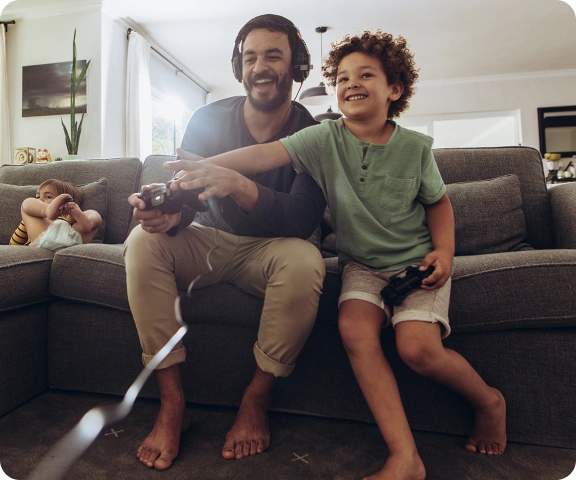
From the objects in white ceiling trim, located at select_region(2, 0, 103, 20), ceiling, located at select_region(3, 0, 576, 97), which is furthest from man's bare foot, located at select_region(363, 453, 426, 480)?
white ceiling trim, located at select_region(2, 0, 103, 20)

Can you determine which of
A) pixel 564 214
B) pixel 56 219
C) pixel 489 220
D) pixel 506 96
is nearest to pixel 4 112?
pixel 56 219

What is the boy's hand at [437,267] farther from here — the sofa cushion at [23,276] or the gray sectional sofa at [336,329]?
the sofa cushion at [23,276]

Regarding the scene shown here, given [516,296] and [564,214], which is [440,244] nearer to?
[516,296]

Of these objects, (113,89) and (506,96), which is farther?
(506,96)

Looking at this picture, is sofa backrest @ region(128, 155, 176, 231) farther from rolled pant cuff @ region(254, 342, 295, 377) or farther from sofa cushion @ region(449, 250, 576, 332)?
sofa cushion @ region(449, 250, 576, 332)

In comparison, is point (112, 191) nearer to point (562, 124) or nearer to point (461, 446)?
point (461, 446)

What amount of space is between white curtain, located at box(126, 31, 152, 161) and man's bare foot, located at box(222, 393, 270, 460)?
3619 mm

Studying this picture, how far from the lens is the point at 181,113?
5.55 metres

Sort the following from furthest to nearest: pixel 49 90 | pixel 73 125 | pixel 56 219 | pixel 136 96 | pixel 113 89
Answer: pixel 136 96 → pixel 113 89 → pixel 49 90 → pixel 73 125 → pixel 56 219

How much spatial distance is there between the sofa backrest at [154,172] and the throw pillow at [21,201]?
14 centimetres

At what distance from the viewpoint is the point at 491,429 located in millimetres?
895

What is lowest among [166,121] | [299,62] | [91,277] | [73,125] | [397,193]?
→ [91,277]

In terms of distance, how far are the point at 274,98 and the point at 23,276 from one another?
0.83 m

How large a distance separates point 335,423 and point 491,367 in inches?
15.9
